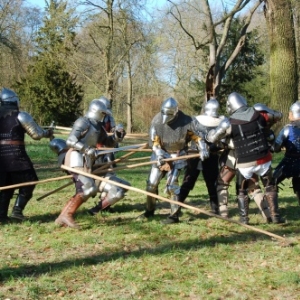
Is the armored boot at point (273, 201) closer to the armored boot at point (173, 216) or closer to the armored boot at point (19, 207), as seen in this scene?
the armored boot at point (173, 216)

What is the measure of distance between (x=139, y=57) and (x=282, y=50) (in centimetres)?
1351

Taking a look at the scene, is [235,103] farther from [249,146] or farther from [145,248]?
[145,248]

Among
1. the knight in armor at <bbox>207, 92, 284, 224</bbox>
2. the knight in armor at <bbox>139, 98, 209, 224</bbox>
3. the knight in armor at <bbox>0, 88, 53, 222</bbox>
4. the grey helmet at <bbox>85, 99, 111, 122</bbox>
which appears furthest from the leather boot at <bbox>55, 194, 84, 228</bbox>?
the knight in armor at <bbox>207, 92, 284, 224</bbox>

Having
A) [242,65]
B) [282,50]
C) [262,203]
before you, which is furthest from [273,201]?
[242,65]

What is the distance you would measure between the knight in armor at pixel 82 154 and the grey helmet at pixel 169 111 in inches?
30.1

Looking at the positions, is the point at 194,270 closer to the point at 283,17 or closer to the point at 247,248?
the point at 247,248

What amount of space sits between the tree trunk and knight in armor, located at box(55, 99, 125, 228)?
10.8 metres

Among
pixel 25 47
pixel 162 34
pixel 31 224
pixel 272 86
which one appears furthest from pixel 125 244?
pixel 25 47

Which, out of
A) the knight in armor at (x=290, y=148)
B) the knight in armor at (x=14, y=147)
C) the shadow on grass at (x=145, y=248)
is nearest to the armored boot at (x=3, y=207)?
the knight in armor at (x=14, y=147)

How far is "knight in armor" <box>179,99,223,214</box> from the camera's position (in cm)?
678

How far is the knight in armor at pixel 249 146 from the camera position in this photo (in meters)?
6.03

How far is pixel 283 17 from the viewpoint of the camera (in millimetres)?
15883

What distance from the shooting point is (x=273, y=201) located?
245 inches

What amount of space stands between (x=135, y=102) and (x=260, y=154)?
26321 millimetres
